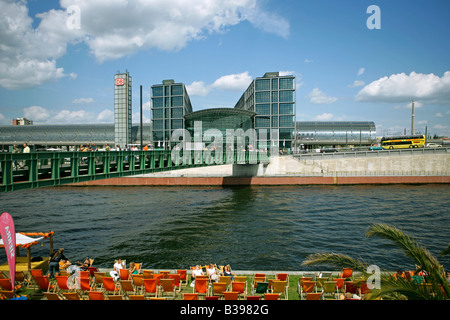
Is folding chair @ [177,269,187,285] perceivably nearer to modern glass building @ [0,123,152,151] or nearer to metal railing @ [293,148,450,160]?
metal railing @ [293,148,450,160]

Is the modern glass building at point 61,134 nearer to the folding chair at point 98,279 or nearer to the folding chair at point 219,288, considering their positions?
the folding chair at point 98,279

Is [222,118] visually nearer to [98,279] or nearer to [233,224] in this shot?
[233,224]

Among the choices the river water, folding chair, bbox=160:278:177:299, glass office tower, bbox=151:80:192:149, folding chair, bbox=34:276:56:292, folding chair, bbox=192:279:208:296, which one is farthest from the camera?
glass office tower, bbox=151:80:192:149

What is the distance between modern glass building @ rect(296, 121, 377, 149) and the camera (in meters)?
102

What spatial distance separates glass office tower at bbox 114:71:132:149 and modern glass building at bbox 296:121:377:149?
191 ft

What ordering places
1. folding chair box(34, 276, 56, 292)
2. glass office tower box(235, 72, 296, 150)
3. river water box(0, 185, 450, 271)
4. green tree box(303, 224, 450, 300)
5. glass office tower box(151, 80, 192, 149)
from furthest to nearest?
glass office tower box(151, 80, 192, 149)
glass office tower box(235, 72, 296, 150)
river water box(0, 185, 450, 271)
folding chair box(34, 276, 56, 292)
green tree box(303, 224, 450, 300)

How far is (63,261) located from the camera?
13508 mm

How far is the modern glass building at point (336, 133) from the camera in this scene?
102 metres

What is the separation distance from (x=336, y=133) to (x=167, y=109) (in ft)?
192

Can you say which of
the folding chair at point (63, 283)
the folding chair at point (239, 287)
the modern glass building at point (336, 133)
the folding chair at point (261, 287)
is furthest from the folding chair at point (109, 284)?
the modern glass building at point (336, 133)

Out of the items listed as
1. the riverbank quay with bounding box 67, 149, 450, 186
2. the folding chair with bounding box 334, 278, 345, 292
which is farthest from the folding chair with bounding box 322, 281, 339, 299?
the riverbank quay with bounding box 67, 149, 450, 186

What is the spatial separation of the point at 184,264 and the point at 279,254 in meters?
5.73

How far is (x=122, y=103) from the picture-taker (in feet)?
216
